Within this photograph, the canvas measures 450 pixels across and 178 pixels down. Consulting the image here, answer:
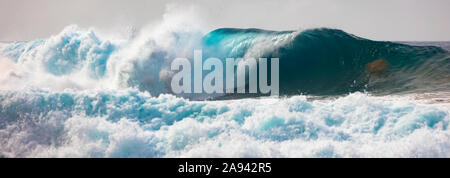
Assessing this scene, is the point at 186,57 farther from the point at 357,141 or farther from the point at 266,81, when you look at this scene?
the point at 357,141

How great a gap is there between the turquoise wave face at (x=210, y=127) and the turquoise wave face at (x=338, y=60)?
4.52m

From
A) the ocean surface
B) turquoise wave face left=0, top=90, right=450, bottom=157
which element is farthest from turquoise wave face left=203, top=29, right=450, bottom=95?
turquoise wave face left=0, top=90, right=450, bottom=157

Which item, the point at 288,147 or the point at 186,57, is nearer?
the point at 288,147

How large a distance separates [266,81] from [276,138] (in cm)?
687

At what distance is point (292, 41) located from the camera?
41.0 ft

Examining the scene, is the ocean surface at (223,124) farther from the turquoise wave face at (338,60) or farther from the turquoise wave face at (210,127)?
the turquoise wave face at (338,60)

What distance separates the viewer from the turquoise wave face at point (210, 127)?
14.9 feet

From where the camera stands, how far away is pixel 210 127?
510 centimetres

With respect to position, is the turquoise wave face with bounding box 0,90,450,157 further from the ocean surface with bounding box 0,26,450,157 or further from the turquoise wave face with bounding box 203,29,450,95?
the turquoise wave face with bounding box 203,29,450,95

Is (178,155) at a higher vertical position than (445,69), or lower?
lower

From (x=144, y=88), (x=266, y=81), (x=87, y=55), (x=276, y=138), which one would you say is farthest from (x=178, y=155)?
(x=87, y=55)

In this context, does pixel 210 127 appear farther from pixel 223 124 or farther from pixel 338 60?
pixel 338 60

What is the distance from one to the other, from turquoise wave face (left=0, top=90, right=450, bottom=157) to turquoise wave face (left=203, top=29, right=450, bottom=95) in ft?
14.8
